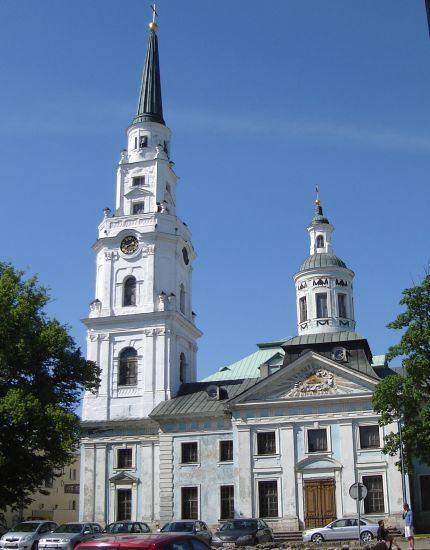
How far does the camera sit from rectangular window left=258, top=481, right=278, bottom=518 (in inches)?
1722

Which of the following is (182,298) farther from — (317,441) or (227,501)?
(317,441)

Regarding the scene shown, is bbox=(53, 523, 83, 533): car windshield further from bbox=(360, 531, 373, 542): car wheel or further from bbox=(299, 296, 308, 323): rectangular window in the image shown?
bbox=(299, 296, 308, 323): rectangular window

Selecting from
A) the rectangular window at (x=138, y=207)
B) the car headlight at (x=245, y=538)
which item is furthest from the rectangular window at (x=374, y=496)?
the rectangular window at (x=138, y=207)

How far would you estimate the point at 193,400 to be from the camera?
48938 millimetres

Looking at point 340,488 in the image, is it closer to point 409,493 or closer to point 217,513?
point 409,493

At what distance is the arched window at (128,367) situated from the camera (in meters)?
50.7

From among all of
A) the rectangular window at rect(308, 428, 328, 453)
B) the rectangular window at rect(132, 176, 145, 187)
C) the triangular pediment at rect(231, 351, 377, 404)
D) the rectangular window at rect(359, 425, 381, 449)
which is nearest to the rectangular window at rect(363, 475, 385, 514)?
the rectangular window at rect(359, 425, 381, 449)

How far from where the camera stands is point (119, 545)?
10695mm

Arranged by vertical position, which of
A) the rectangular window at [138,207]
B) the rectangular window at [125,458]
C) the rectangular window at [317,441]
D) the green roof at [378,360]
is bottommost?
the rectangular window at [125,458]

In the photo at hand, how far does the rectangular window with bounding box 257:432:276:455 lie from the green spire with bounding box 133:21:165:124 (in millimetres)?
25681

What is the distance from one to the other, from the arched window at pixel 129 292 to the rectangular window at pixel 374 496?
19.7m

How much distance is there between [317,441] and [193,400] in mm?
8827

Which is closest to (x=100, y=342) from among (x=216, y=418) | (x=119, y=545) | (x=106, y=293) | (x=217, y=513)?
(x=106, y=293)

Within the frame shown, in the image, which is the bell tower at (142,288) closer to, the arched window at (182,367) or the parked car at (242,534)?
the arched window at (182,367)
